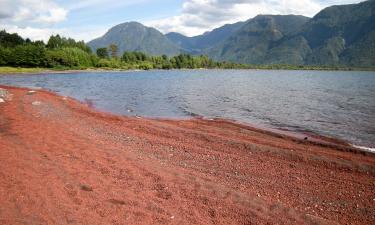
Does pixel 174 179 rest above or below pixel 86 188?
below

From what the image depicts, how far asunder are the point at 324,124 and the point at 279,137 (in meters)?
9.42

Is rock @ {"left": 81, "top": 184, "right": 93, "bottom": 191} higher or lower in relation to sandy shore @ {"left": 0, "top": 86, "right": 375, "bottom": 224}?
higher

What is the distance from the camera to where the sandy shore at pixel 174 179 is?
1077 centimetres

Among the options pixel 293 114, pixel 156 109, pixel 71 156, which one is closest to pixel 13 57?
pixel 156 109

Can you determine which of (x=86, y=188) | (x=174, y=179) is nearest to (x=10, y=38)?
(x=86, y=188)

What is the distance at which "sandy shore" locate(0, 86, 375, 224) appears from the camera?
10773mm

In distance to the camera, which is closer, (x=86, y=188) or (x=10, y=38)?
(x=86, y=188)

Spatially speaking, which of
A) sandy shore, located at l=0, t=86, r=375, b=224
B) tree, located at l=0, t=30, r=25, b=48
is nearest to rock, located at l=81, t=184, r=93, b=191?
sandy shore, located at l=0, t=86, r=375, b=224

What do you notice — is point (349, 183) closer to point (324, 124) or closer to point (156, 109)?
point (324, 124)

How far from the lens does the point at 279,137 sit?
2525 cm

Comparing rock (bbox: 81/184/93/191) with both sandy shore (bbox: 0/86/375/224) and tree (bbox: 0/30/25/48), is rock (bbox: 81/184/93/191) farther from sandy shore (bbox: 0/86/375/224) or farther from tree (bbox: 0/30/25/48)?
tree (bbox: 0/30/25/48)

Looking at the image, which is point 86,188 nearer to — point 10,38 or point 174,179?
point 174,179

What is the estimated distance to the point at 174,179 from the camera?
13.8m

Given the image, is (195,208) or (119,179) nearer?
(195,208)
